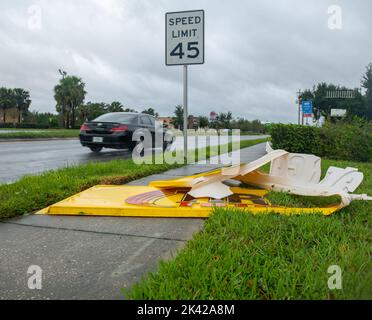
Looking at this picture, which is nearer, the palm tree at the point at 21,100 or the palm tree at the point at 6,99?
the palm tree at the point at 6,99

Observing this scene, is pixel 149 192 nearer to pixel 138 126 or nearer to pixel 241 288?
pixel 241 288

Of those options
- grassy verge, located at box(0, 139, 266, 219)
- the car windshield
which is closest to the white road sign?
grassy verge, located at box(0, 139, 266, 219)

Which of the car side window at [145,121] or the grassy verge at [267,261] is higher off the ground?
the car side window at [145,121]

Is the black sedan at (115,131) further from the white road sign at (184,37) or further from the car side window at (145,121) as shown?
the white road sign at (184,37)

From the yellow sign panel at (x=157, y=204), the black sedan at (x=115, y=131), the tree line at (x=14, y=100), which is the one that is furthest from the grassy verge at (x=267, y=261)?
the tree line at (x=14, y=100)

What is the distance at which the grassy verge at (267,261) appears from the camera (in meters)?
1.85

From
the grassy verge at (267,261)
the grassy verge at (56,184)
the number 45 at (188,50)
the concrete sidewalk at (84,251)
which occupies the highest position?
the number 45 at (188,50)

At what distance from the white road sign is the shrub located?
205 inches

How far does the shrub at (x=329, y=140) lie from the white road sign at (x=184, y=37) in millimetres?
5200

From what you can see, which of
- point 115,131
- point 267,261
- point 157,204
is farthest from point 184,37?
point 267,261

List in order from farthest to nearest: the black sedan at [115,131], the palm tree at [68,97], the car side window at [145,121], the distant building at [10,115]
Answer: the distant building at [10,115], the palm tree at [68,97], the car side window at [145,121], the black sedan at [115,131]

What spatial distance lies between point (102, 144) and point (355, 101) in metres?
53.1

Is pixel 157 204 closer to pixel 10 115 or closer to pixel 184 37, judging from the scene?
pixel 184 37

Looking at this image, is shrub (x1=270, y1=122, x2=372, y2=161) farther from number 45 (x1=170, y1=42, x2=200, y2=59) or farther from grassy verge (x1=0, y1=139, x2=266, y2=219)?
grassy verge (x1=0, y1=139, x2=266, y2=219)
